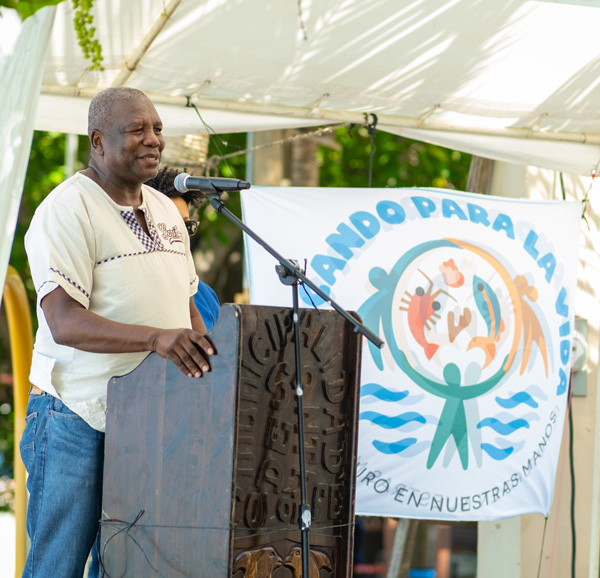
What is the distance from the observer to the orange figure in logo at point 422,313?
14.4 ft

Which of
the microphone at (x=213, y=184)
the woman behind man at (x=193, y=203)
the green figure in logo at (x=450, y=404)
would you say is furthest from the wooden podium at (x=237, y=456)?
the green figure in logo at (x=450, y=404)

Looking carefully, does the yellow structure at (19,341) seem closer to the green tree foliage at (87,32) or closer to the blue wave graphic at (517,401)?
the green tree foliage at (87,32)

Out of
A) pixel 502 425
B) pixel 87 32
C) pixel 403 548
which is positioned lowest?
pixel 403 548

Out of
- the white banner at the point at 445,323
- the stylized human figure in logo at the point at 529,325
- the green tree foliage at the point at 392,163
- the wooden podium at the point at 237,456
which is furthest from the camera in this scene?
the green tree foliage at the point at 392,163

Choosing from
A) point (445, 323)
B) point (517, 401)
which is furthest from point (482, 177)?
point (517, 401)

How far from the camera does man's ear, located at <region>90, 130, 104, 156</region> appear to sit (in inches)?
106

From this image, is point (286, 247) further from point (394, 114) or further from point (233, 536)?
point (233, 536)

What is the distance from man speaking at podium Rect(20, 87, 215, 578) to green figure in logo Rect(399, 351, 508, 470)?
1.88 metres

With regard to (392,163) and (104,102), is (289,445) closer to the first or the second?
(104,102)

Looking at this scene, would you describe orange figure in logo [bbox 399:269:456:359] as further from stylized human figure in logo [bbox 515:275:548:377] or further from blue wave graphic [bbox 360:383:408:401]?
stylized human figure in logo [bbox 515:275:548:377]

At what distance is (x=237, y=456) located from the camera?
230cm

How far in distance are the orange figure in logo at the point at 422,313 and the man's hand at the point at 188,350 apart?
2161mm

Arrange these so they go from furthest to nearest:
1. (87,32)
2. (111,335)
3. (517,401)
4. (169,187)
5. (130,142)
→ 1. (517,401)
2. (169,187)
3. (87,32)
4. (130,142)
5. (111,335)

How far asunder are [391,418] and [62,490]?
2.03 m
